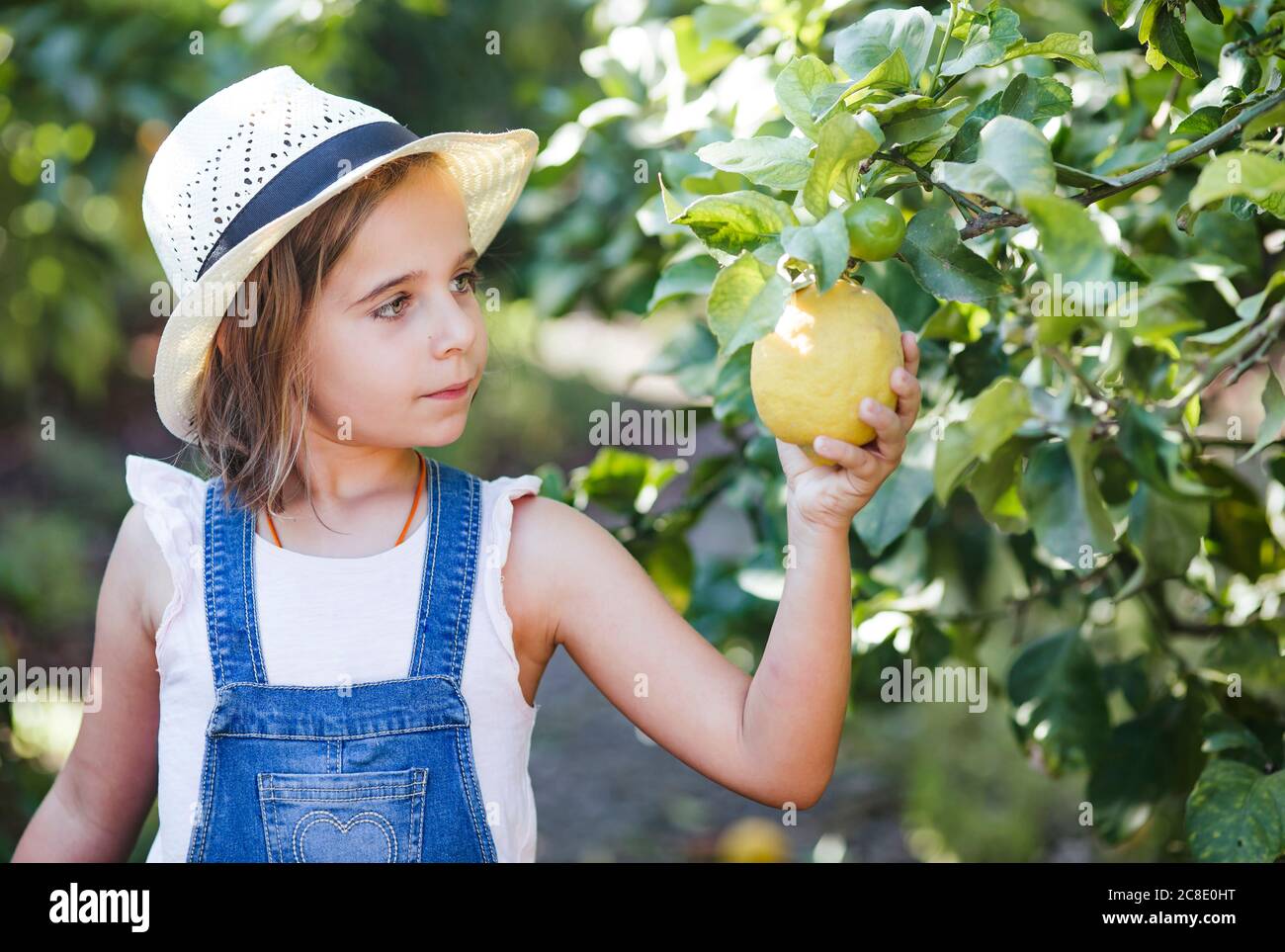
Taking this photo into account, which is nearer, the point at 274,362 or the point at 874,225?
the point at 874,225

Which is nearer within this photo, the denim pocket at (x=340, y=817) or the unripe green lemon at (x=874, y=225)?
the unripe green lemon at (x=874, y=225)

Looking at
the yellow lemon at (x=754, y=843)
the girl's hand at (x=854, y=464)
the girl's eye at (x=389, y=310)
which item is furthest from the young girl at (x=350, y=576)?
the yellow lemon at (x=754, y=843)

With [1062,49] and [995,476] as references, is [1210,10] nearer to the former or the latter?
[1062,49]

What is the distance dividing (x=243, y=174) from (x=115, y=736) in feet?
1.61

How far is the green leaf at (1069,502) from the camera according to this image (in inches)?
34.1

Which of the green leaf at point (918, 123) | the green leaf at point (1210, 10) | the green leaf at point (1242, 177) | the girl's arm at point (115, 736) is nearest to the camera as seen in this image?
the green leaf at point (1242, 177)

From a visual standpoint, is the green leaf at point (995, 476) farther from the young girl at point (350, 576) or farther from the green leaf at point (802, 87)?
the green leaf at point (802, 87)

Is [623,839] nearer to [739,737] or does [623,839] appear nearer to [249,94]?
[739,737]

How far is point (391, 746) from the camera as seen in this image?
0.97 m

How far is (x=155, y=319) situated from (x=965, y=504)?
345 cm

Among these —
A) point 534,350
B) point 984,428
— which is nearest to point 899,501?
point 984,428

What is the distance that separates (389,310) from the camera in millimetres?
982
